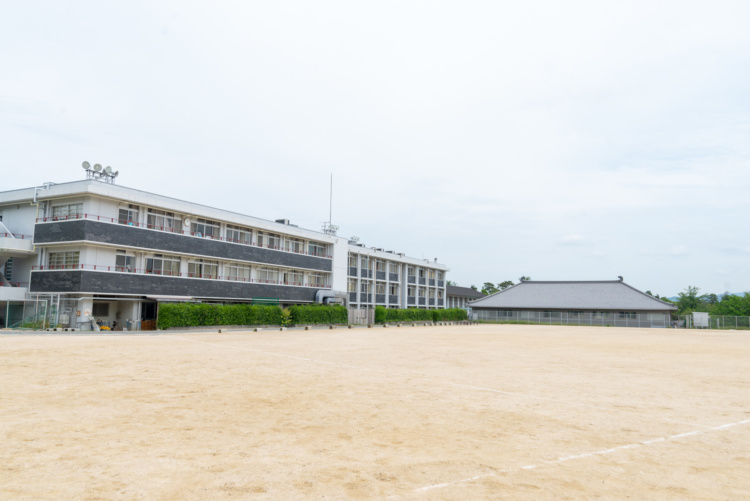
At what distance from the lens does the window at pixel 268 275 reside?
58537mm

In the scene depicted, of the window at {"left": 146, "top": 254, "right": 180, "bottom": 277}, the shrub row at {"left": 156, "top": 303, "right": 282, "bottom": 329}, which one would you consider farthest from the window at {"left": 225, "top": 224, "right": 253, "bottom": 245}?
the shrub row at {"left": 156, "top": 303, "right": 282, "bottom": 329}

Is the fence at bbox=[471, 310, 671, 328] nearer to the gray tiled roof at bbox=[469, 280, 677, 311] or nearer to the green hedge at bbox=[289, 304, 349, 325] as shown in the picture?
the gray tiled roof at bbox=[469, 280, 677, 311]

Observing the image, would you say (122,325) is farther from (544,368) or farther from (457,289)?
(457,289)

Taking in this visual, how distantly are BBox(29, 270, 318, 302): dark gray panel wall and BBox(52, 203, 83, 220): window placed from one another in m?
4.66

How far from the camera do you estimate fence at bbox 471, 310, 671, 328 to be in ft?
Answer: 270

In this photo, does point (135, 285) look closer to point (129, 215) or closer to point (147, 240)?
point (147, 240)

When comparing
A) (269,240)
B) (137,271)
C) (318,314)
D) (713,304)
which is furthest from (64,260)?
(713,304)

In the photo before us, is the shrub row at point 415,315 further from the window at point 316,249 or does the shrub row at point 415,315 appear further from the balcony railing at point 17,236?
the balcony railing at point 17,236

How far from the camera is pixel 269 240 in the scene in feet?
199

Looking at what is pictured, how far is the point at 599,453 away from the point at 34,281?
47141 mm

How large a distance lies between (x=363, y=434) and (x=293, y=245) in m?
57.0

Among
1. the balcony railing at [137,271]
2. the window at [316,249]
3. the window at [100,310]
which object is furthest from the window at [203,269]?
the window at [316,249]

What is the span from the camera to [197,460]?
6770mm

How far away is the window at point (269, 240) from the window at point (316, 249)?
5931 mm
